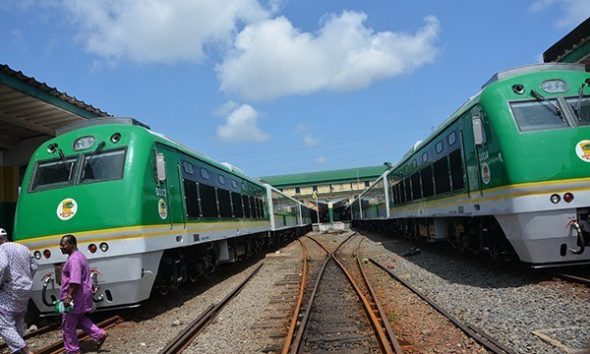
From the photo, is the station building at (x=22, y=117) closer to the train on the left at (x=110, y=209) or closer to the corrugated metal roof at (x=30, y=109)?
the corrugated metal roof at (x=30, y=109)

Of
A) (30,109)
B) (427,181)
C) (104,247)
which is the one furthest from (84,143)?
(427,181)

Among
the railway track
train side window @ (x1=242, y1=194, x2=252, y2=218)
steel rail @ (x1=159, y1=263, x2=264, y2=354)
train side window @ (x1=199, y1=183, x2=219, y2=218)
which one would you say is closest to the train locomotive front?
steel rail @ (x1=159, y1=263, x2=264, y2=354)

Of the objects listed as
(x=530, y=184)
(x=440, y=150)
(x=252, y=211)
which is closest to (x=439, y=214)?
(x=440, y=150)

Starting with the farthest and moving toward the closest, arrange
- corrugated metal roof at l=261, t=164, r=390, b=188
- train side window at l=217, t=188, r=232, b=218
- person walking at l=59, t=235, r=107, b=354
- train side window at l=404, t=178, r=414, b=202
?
corrugated metal roof at l=261, t=164, r=390, b=188 < train side window at l=404, t=178, r=414, b=202 < train side window at l=217, t=188, r=232, b=218 < person walking at l=59, t=235, r=107, b=354

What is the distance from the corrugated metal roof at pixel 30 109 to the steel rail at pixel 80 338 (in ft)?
16.7

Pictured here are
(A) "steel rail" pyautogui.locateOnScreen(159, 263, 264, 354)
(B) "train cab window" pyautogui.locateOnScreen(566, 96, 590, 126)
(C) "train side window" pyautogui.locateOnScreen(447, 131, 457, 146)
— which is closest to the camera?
(A) "steel rail" pyautogui.locateOnScreen(159, 263, 264, 354)

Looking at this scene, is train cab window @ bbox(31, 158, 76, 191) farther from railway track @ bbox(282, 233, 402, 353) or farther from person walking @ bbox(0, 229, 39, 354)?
railway track @ bbox(282, 233, 402, 353)

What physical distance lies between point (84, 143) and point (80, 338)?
312cm

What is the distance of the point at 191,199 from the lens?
10680 millimetres

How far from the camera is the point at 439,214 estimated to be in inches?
497

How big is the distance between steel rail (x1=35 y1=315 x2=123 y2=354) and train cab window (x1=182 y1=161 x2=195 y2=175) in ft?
10.8

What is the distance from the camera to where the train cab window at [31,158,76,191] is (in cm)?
845

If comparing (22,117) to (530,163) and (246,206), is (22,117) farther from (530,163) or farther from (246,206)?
(530,163)

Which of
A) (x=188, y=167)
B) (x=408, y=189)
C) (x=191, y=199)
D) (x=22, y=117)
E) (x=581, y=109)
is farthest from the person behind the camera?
(x=408, y=189)
